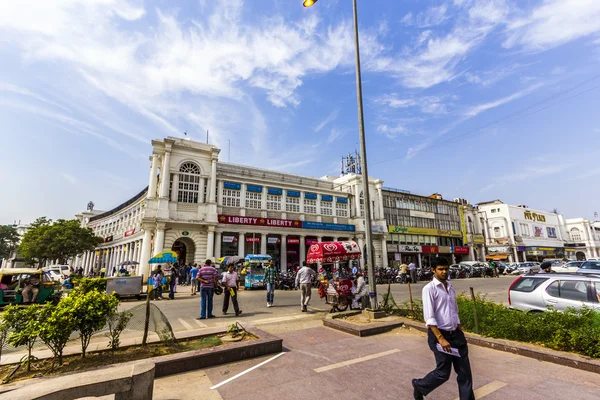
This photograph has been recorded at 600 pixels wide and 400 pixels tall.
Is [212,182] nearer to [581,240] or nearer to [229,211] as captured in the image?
[229,211]

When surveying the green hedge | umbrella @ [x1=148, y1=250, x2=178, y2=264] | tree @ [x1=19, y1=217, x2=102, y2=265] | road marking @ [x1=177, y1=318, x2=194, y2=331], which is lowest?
road marking @ [x1=177, y1=318, x2=194, y2=331]

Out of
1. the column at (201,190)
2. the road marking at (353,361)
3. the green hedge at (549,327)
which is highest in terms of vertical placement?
the column at (201,190)

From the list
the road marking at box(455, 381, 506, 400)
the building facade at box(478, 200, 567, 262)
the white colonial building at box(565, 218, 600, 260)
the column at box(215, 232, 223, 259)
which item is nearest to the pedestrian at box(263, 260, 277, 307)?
the road marking at box(455, 381, 506, 400)

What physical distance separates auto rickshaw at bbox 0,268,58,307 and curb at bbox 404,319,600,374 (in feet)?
52.5

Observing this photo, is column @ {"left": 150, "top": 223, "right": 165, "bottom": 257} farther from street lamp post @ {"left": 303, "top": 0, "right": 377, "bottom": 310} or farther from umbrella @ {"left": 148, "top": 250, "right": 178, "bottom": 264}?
street lamp post @ {"left": 303, "top": 0, "right": 377, "bottom": 310}

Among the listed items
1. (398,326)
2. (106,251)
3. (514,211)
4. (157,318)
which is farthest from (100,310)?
(514,211)

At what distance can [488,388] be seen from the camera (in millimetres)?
3812

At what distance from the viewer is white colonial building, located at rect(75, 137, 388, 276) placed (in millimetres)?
27616

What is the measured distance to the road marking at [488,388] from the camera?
3.65 meters

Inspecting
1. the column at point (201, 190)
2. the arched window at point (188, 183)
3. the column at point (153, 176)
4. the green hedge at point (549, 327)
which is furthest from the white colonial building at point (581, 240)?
the column at point (153, 176)

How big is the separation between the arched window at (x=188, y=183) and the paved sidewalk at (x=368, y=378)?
85.1 ft

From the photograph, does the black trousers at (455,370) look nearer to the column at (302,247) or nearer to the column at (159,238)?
the column at (159,238)

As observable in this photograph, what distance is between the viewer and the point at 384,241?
4022 centimetres

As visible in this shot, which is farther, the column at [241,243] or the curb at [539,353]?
the column at [241,243]
